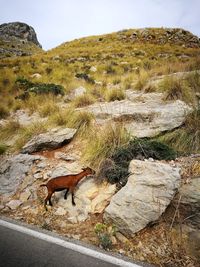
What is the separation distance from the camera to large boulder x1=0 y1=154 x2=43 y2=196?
5.00 meters

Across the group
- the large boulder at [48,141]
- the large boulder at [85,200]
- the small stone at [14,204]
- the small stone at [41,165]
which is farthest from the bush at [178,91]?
the small stone at [14,204]

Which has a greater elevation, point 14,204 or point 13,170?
point 13,170

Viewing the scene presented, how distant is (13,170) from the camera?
17.8 feet

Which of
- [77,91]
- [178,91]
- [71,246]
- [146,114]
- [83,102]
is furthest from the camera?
[77,91]

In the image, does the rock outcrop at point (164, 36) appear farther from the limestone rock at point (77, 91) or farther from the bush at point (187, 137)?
the bush at point (187, 137)

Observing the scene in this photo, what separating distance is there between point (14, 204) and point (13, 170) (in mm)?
1022

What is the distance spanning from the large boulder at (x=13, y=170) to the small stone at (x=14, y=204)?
0.92 feet

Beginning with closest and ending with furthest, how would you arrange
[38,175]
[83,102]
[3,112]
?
[38,175] < [83,102] < [3,112]

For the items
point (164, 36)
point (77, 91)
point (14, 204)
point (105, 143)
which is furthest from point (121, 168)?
point (164, 36)

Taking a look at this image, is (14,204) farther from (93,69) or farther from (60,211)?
(93,69)

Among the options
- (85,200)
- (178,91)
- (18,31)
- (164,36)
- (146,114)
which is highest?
(18,31)

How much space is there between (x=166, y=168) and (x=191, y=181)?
16.4 inches

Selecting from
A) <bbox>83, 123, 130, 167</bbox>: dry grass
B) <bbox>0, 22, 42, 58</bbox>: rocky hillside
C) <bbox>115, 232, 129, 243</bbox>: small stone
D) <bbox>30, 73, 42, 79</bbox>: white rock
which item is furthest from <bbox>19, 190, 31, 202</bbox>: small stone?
<bbox>0, 22, 42, 58</bbox>: rocky hillside

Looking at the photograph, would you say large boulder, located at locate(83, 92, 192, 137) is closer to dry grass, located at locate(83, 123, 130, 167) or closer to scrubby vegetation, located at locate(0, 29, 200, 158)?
scrubby vegetation, located at locate(0, 29, 200, 158)
